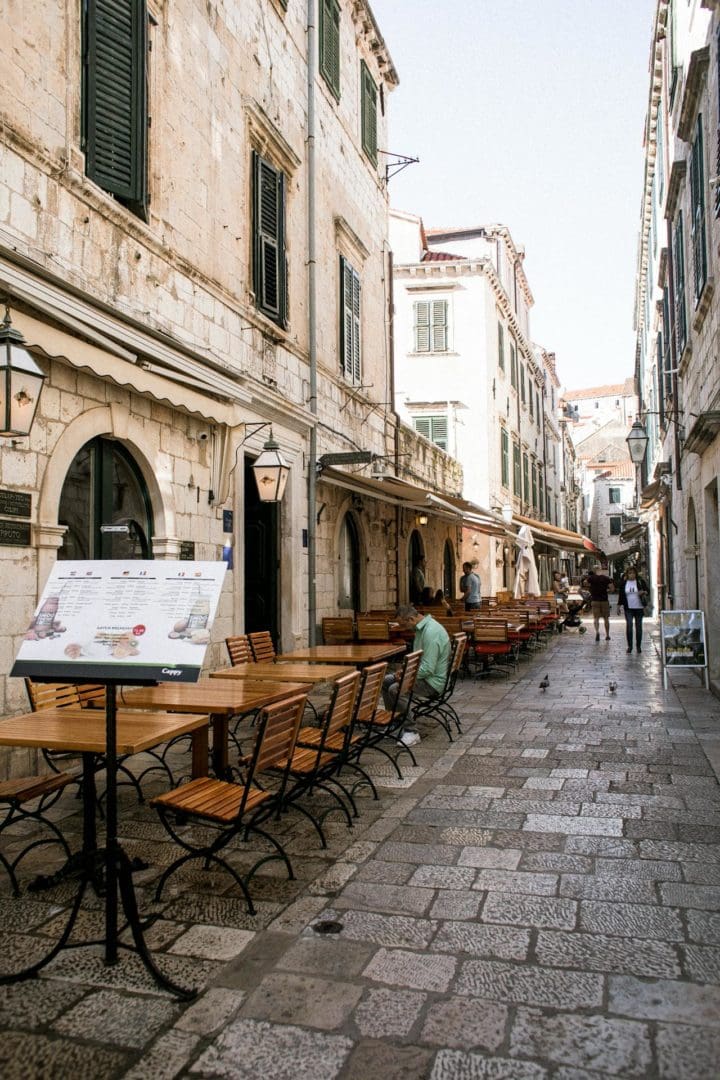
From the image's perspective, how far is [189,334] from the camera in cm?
853

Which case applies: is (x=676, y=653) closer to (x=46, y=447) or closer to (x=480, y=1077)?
(x=46, y=447)

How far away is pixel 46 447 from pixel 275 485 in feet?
9.11

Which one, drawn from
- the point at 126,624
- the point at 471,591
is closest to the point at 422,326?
the point at 471,591

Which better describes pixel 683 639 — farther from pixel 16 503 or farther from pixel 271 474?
pixel 16 503

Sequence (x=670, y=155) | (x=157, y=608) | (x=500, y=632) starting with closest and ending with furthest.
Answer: (x=157, y=608) → (x=500, y=632) → (x=670, y=155)

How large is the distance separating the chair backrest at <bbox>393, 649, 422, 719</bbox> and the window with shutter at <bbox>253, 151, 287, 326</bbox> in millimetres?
5576

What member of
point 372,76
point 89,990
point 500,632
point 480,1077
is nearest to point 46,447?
point 89,990

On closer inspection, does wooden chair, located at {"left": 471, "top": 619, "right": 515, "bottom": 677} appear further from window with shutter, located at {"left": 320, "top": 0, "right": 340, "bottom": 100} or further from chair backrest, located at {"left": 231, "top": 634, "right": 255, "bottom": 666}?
window with shutter, located at {"left": 320, "top": 0, "right": 340, "bottom": 100}

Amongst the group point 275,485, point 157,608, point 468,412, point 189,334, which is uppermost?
point 468,412

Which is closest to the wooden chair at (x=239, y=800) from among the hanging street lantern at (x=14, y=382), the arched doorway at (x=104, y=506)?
the hanging street lantern at (x=14, y=382)

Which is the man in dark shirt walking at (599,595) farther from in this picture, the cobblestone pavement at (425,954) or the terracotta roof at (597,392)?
the terracotta roof at (597,392)

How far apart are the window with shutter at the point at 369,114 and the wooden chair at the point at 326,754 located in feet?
42.7

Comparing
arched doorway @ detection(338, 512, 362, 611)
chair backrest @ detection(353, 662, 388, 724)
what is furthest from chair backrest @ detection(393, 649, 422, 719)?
arched doorway @ detection(338, 512, 362, 611)

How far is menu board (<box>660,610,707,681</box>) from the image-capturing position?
10031 mm
